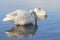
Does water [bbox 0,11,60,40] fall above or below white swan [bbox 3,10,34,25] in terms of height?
below

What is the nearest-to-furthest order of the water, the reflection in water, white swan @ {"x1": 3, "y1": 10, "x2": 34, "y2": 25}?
the water → the reflection in water → white swan @ {"x1": 3, "y1": 10, "x2": 34, "y2": 25}

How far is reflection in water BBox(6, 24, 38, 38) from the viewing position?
10922 millimetres

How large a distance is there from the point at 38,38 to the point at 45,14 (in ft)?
14.2

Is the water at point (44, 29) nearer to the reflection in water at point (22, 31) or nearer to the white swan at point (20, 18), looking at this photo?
the reflection in water at point (22, 31)

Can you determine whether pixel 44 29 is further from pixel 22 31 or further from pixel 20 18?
pixel 20 18

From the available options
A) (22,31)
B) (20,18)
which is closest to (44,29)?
(22,31)

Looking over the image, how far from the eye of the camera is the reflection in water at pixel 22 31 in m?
10.9

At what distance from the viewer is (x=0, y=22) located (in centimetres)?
1272

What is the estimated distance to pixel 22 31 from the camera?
1138 cm

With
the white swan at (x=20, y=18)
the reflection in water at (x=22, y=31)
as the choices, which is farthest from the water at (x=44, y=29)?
the white swan at (x=20, y=18)

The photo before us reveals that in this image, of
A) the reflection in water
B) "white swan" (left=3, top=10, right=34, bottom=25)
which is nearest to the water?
the reflection in water

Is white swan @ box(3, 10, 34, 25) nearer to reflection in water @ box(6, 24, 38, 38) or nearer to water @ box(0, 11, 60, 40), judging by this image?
reflection in water @ box(6, 24, 38, 38)

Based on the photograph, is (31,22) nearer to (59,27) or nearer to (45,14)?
(59,27)

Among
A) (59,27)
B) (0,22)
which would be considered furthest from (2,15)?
(59,27)
